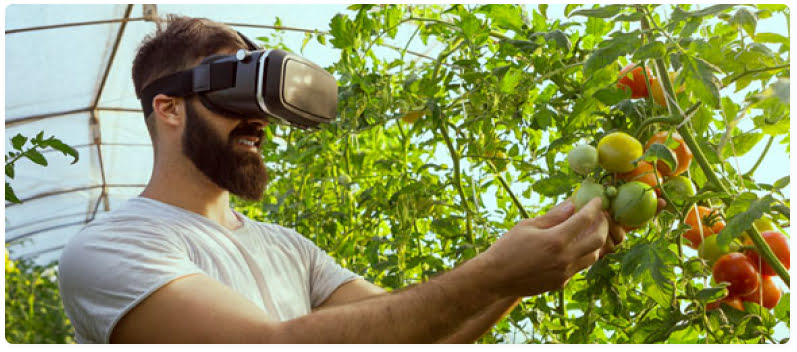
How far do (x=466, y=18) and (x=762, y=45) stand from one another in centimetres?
52

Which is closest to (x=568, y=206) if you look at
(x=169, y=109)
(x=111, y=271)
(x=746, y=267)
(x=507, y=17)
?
(x=746, y=267)

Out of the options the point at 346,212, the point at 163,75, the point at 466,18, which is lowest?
the point at 346,212

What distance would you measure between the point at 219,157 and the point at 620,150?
828 millimetres

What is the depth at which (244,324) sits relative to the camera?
0.95 metres

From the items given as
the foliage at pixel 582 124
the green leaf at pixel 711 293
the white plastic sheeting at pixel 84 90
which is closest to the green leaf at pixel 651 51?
the foliage at pixel 582 124

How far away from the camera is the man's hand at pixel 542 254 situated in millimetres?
897

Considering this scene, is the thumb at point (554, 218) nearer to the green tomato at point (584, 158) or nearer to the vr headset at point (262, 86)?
the green tomato at point (584, 158)

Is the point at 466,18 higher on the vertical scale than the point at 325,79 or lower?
higher

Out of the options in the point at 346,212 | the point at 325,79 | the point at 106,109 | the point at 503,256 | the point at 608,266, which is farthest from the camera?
the point at 106,109

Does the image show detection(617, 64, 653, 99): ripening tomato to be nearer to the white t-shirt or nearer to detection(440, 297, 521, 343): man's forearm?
detection(440, 297, 521, 343): man's forearm

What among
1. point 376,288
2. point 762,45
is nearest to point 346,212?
point 376,288

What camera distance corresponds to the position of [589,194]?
2.96ft

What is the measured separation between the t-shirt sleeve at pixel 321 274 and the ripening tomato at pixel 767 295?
78 centimetres
